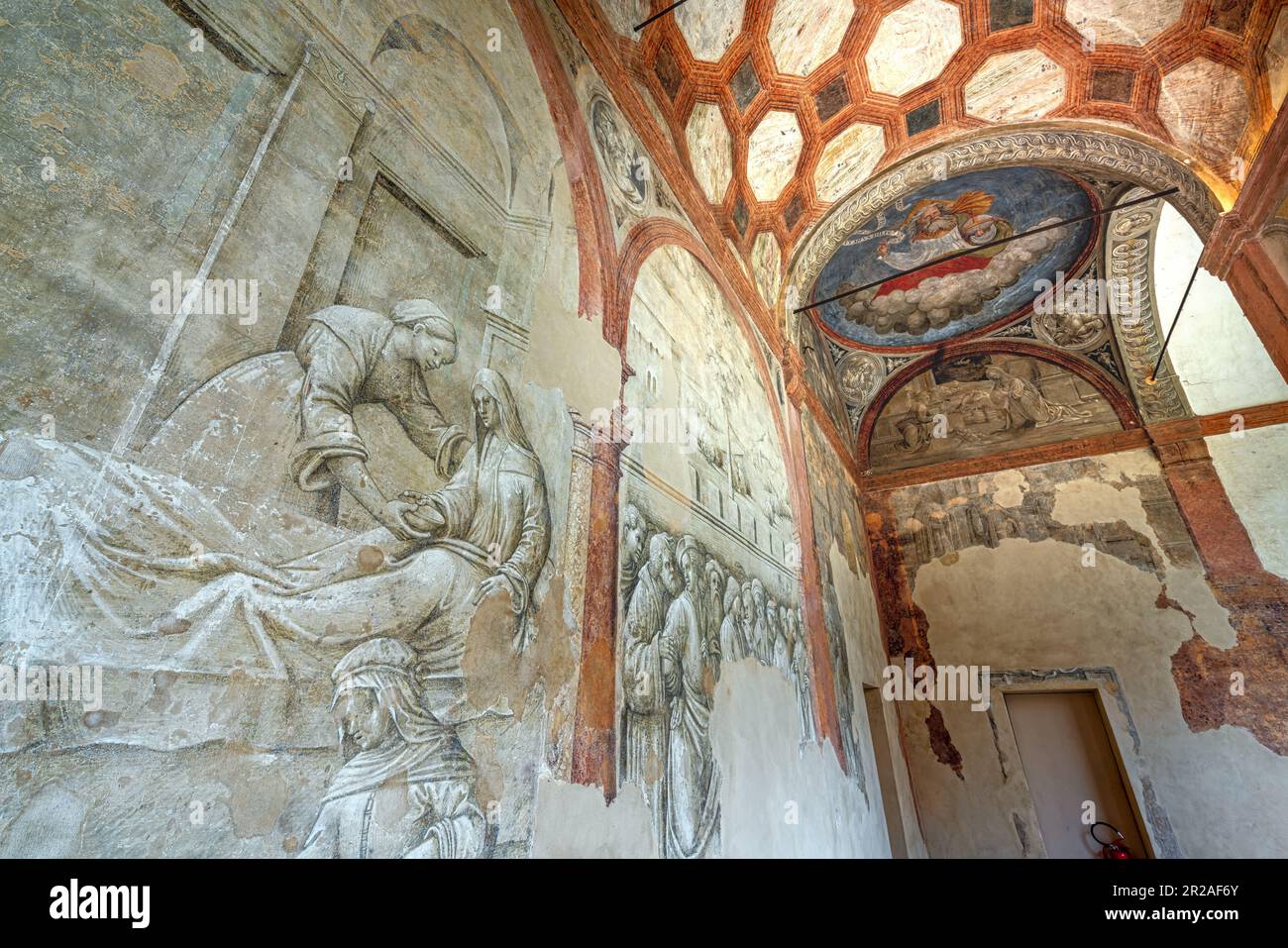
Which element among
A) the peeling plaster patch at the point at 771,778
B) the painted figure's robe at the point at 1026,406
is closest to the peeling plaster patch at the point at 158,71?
the peeling plaster patch at the point at 771,778

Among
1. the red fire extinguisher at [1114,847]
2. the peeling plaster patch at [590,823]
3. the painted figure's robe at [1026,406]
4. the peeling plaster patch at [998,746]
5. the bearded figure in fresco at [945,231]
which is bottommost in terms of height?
the red fire extinguisher at [1114,847]

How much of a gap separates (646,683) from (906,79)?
703 cm

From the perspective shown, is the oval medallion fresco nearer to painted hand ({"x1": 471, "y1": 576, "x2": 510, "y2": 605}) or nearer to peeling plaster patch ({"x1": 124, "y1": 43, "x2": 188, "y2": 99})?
painted hand ({"x1": 471, "y1": 576, "x2": 510, "y2": 605})

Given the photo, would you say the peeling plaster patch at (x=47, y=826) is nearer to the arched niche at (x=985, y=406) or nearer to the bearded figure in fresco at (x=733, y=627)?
the bearded figure in fresco at (x=733, y=627)

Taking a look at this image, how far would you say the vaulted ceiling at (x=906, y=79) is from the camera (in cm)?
502

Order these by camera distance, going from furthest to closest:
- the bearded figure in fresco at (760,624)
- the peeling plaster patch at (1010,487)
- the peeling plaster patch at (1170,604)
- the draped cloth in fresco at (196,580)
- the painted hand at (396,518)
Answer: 1. the peeling plaster patch at (1010,487)
2. the peeling plaster patch at (1170,604)
3. the bearded figure in fresco at (760,624)
4. the painted hand at (396,518)
5. the draped cloth in fresco at (196,580)

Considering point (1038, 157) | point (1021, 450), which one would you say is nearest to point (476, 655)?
point (1038, 157)

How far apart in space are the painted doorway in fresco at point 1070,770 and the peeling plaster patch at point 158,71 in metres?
10.5

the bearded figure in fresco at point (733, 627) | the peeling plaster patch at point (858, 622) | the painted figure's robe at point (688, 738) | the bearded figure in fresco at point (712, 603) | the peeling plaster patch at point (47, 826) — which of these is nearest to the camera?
the peeling plaster patch at point (47, 826)

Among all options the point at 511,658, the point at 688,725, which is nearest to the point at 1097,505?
the point at 688,725

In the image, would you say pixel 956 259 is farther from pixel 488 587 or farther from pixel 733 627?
pixel 488 587

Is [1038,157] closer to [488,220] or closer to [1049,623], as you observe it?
[1049,623]

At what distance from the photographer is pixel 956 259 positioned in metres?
9.15
